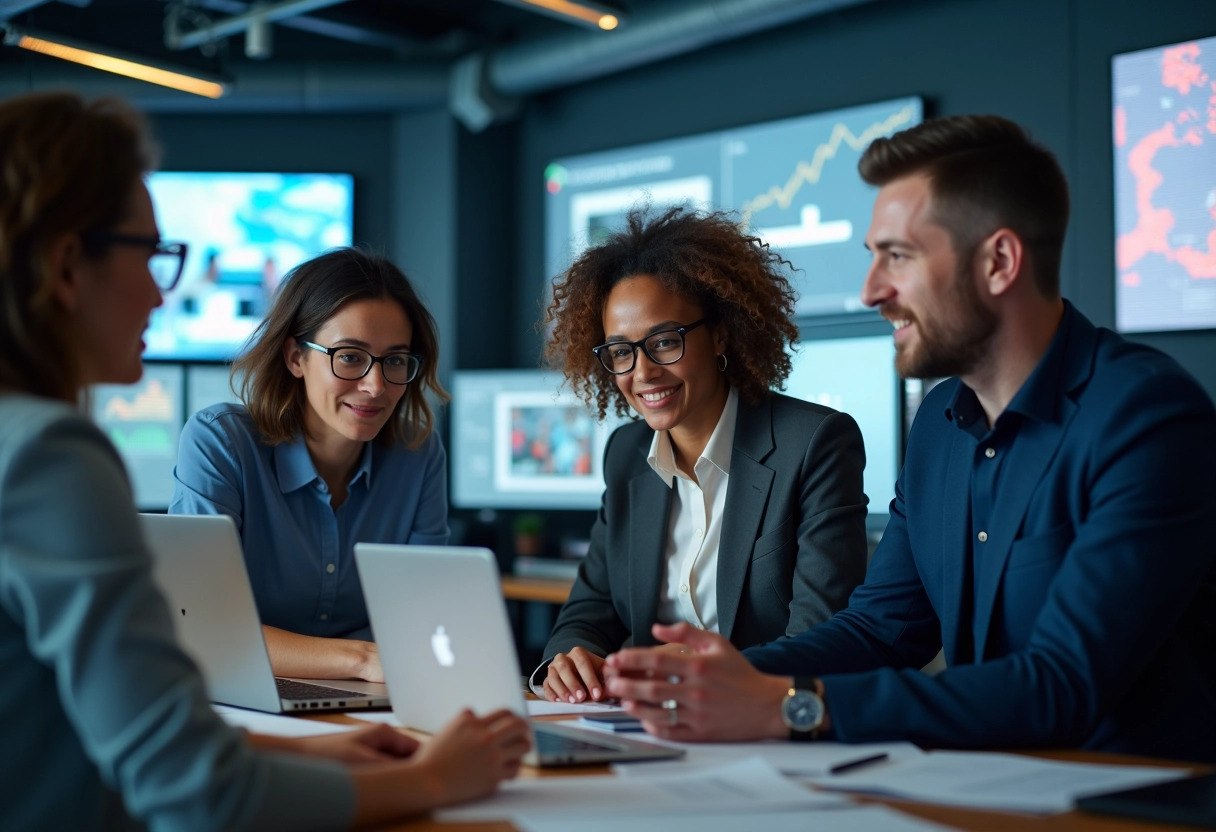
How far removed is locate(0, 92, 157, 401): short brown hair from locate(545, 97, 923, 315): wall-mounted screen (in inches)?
126

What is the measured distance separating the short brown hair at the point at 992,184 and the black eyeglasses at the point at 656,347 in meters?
0.81

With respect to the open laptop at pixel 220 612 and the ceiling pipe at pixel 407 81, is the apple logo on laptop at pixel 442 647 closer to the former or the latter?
the open laptop at pixel 220 612

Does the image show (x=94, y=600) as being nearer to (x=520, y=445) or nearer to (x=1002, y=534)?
(x=1002, y=534)

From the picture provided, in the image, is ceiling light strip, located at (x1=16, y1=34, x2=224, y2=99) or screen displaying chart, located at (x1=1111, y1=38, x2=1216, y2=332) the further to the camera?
ceiling light strip, located at (x1=16, y1=34, x2=224, y2=99)

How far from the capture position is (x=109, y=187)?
1.15m

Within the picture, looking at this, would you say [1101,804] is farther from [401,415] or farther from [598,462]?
[598,462]

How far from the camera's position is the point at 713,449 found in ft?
8.13

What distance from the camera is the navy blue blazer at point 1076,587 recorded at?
1.47 metres

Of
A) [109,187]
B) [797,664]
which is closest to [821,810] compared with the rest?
[797,664]

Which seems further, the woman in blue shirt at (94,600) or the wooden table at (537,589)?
the wooden table at (537,589)

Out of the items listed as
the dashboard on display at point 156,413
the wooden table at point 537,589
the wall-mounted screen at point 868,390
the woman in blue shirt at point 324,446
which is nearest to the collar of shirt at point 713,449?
the woman in blue shirt at point 324,446

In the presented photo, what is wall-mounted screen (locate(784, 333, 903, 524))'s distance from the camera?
4.09 metres

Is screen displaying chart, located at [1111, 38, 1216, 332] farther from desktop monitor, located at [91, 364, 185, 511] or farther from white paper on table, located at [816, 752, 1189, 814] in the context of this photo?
desktop monitor, located at [91, 364, 185, 511]

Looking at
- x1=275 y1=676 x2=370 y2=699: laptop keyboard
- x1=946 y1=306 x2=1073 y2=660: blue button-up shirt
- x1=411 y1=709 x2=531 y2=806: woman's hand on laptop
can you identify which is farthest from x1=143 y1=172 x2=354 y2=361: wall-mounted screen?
x1=411 y1=709 x2=531 y2=806: woman's hand on laptop
